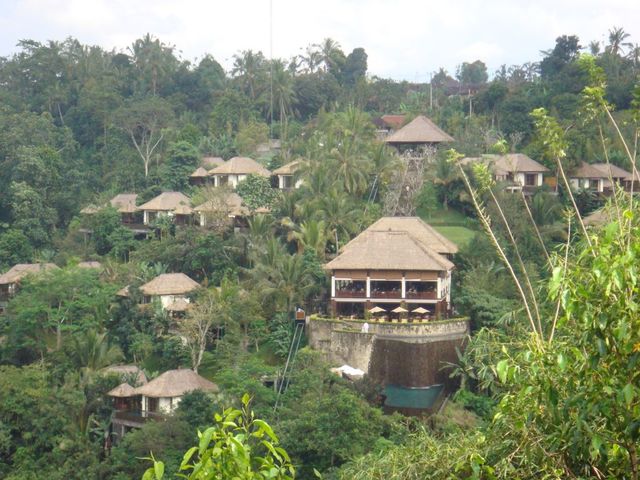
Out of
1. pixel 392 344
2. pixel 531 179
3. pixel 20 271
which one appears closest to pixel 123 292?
pixel 20 271

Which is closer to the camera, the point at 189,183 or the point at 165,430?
the point at 165,430

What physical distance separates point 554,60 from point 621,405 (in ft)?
138

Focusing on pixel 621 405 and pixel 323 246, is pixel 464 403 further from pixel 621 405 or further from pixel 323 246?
pixel 621 405

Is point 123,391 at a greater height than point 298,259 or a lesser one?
lesser

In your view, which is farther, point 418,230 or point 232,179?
point 232,179

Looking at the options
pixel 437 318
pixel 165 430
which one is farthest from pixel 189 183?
pixel 165 430

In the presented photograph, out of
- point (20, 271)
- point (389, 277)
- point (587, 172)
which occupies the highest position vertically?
point (587, 172)

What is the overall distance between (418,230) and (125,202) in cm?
1417

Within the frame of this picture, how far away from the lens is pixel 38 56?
5262 centimetres

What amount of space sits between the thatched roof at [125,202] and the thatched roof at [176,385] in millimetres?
13886

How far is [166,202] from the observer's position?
35906 millimetres

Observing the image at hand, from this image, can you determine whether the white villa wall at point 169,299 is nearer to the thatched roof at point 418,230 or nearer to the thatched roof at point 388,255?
the thatched roof at point 388,255

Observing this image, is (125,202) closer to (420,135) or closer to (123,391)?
(420,135)

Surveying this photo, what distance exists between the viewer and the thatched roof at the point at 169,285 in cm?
2852
